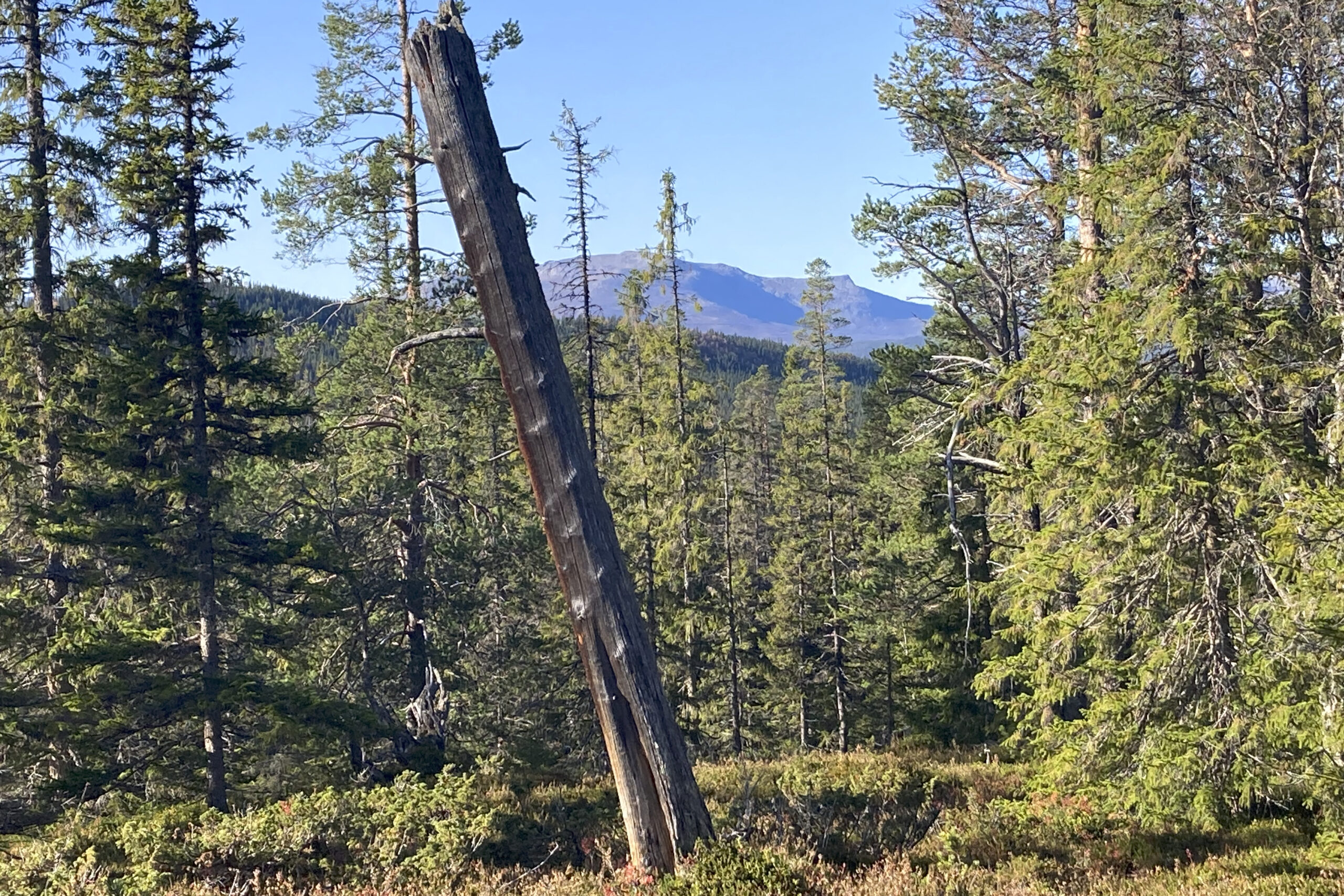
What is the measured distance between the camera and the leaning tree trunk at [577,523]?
5.93 metres

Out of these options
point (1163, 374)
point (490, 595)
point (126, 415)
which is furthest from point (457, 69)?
point (490, 595)

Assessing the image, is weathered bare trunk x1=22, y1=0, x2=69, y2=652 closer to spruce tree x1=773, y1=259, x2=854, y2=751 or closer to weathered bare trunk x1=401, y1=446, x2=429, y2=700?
weathered bare trunk x1=401, y1=446, x2=429, y2=700

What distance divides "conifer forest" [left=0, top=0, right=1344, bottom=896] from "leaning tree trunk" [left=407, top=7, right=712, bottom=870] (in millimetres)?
29

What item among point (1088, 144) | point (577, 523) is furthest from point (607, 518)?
point (1088, 144)

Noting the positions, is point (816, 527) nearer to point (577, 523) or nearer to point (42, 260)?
point (42, 260)

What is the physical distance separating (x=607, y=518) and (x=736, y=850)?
230 centimetres

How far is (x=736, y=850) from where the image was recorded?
5793mm

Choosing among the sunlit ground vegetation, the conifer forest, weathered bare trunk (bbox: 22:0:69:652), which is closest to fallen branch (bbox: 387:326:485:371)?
the conifer forest

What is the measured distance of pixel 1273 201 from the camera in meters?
7.95

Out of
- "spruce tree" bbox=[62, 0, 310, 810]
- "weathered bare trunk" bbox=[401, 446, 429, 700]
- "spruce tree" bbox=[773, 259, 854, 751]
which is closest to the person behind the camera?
"spruce tree" bbox=[62, 0, 310, 810]

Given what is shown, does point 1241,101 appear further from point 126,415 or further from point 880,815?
point 126,415

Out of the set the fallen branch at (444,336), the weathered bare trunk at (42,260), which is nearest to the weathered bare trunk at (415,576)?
the weathered bare trunk at (42,260)

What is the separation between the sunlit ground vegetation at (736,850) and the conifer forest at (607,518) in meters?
0.06

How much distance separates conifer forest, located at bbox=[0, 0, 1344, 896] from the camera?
6.77 m
